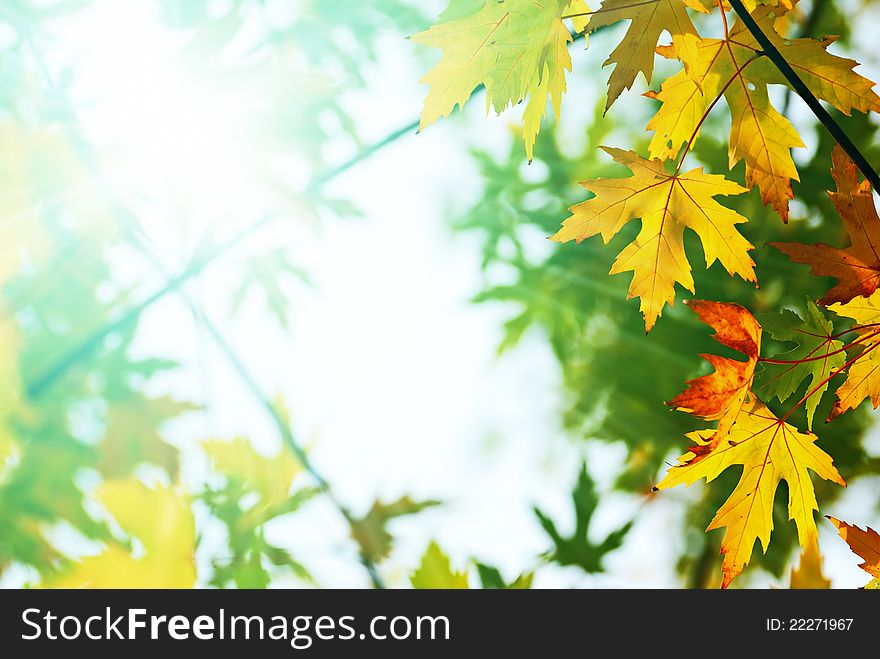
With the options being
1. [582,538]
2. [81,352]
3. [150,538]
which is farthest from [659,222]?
[81,352]

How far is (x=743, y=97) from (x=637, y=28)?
13 centimetres

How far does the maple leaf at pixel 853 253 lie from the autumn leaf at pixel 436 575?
2.61 ft

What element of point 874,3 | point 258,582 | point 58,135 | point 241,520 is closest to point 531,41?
point 258,582

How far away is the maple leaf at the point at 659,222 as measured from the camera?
473 mm

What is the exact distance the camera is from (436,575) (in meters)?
1.02

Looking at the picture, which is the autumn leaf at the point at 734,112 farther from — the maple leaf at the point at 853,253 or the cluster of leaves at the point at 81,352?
the cluster of leaves at the point at 81,352

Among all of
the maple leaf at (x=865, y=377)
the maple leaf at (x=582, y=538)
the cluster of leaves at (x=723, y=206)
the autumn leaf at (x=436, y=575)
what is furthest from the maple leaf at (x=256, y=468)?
the maple leaf at (x=865, y=377)

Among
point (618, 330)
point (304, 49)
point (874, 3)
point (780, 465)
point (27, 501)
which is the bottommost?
point (780, 465)

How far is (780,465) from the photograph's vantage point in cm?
48

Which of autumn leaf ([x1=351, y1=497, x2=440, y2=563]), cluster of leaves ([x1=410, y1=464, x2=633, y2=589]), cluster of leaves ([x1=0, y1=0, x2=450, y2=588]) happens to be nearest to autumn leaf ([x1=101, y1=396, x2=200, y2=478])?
cluster of leaves ([x1=0, y1=0, x2=450, y2=588])

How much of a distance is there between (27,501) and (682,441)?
142 centimetres
